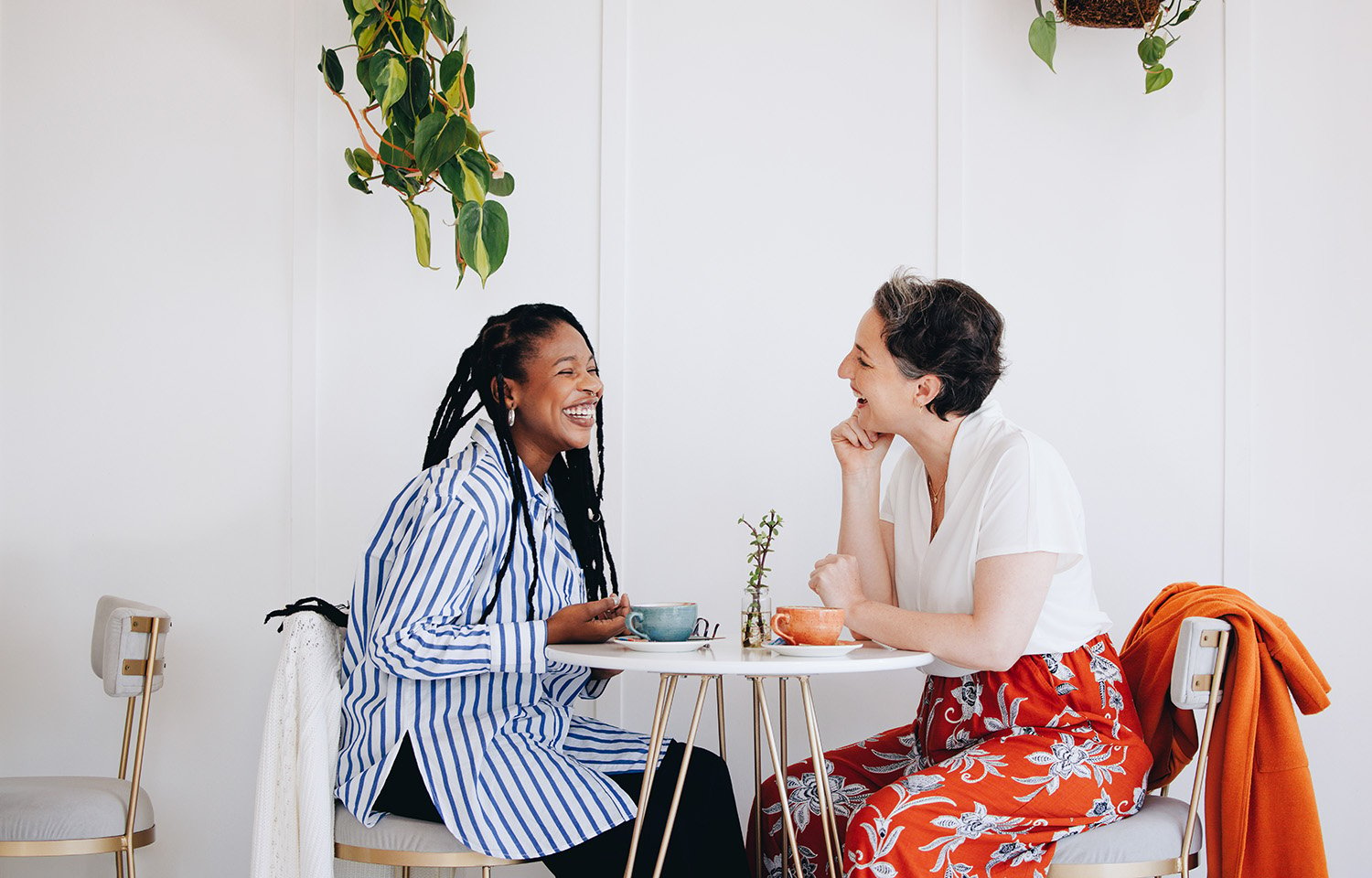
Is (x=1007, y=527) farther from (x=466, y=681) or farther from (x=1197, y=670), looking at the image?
(x=466, y=681)

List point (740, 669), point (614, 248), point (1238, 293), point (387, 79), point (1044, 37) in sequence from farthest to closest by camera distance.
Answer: point (614, 248), point (1238, 293), point (1044, 37), point (387, 79), point (740, 669)

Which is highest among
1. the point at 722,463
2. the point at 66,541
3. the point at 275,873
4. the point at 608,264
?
the point at 608,264

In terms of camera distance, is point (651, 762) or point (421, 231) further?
point (421, 231)

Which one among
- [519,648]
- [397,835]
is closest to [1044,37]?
[519,648]

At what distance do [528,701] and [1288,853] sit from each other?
3.98 feet

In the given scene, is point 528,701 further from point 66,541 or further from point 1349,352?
point 1349,352

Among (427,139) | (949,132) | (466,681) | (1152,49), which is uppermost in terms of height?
(1152,49)

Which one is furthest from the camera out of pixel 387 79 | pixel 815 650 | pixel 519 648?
pixel 387 79

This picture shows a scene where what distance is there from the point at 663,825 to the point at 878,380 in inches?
32.6

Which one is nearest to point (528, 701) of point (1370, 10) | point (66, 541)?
point (66, 541)

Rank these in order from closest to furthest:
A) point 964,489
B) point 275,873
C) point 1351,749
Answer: point 275,873
point 964,489
point 1351,749

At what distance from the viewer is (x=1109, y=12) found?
104 inches

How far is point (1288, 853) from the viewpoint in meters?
1.85

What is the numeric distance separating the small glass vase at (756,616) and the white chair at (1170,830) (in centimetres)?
57
